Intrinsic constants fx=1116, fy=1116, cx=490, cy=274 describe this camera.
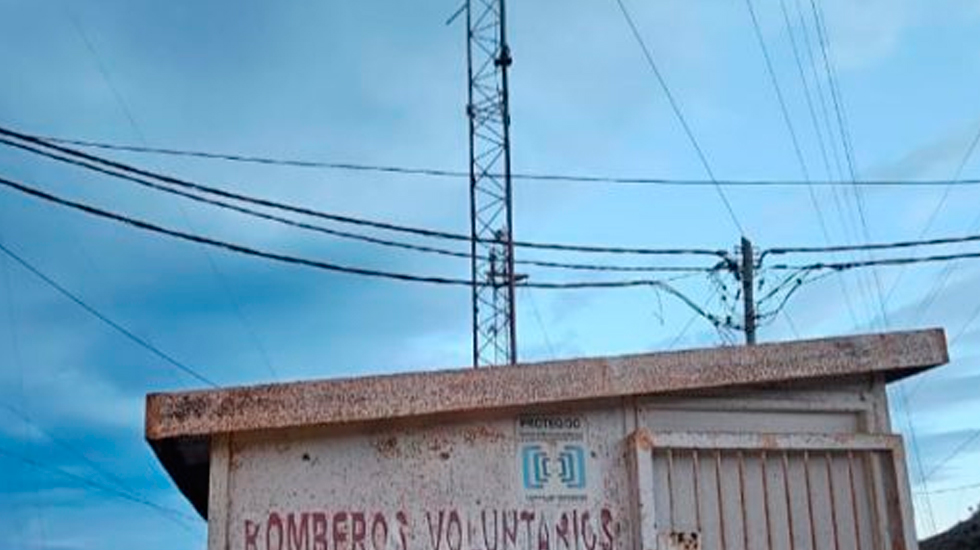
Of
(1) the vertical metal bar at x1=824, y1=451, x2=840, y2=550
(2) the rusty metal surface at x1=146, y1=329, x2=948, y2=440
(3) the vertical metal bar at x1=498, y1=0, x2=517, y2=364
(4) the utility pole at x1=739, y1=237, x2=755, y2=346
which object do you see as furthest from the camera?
(4) the utility pole at x1=739, y1=237, x2=755, y2=346

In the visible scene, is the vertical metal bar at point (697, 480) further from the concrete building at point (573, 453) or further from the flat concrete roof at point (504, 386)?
the flat concrete roof at point (504, 386)

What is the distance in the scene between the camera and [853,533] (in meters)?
5.26

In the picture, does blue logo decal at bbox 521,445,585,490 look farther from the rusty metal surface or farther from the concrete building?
the rusty metal surface

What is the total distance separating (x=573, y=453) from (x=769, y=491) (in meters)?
0.94

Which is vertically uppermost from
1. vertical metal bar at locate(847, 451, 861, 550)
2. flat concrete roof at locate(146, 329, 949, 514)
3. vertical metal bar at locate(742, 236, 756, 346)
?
vertical metal bar at locate(742, 236, 756, 346)

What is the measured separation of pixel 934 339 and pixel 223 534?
3.44 m

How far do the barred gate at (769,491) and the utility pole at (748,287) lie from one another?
13.6 m

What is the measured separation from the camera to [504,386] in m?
4.92

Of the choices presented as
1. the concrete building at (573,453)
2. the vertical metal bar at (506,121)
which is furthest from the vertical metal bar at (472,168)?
the concrete building at (573,453)

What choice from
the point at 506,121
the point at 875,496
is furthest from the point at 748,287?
the point at 875,496

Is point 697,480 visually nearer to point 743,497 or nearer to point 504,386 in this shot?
point 743,497

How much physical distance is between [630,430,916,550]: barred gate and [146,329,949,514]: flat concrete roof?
0.93ft

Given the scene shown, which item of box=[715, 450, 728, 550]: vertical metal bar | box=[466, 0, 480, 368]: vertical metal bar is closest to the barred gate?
box=[715, 450, 728, 550]: vertical metal bar

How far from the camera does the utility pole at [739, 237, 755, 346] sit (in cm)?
1884
